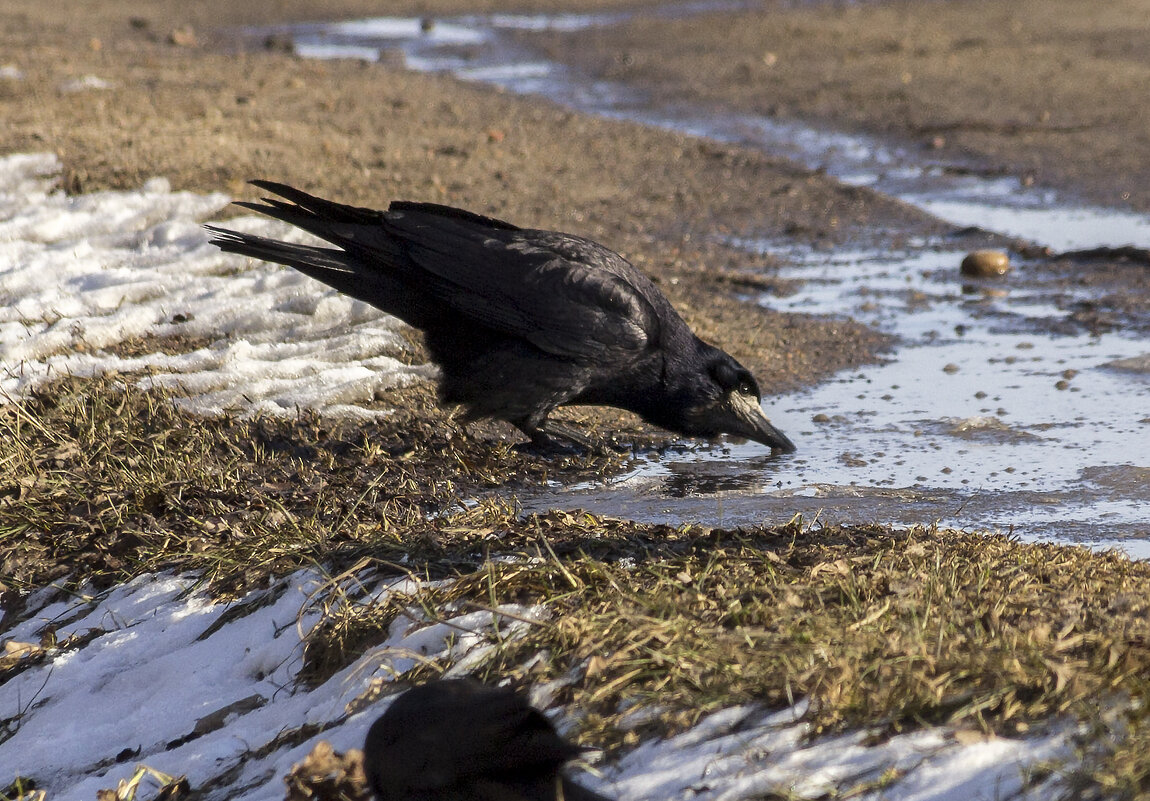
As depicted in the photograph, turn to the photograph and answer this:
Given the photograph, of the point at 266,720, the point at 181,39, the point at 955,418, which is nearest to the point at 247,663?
the point at 266,720

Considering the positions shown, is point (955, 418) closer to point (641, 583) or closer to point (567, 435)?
point (567, 435)

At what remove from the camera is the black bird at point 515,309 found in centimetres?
501

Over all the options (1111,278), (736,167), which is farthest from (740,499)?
(736,167)

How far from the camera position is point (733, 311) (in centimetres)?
742

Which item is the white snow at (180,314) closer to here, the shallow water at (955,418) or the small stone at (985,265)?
the shallow water at (955,418)

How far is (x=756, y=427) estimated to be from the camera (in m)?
5.32

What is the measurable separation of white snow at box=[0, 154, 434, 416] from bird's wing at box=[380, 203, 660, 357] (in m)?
0.91

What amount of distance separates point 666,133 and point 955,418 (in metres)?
7.91

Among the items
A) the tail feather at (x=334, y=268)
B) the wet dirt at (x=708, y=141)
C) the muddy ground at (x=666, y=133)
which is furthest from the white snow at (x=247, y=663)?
the muddy ground at (x=666, y=133)

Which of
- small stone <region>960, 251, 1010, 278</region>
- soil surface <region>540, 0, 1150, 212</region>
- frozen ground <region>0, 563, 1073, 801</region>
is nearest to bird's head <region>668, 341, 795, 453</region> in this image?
frozen ground <region>0, 563, 1073, 801</region>

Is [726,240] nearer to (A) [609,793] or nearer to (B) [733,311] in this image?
(B) [733,311]

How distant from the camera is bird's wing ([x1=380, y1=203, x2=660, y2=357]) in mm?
5008

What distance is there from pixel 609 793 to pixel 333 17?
22.7 meters

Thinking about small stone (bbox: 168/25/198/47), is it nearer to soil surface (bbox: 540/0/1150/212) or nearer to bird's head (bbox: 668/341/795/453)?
soil surface (bbox: 540/0/1150/212)
